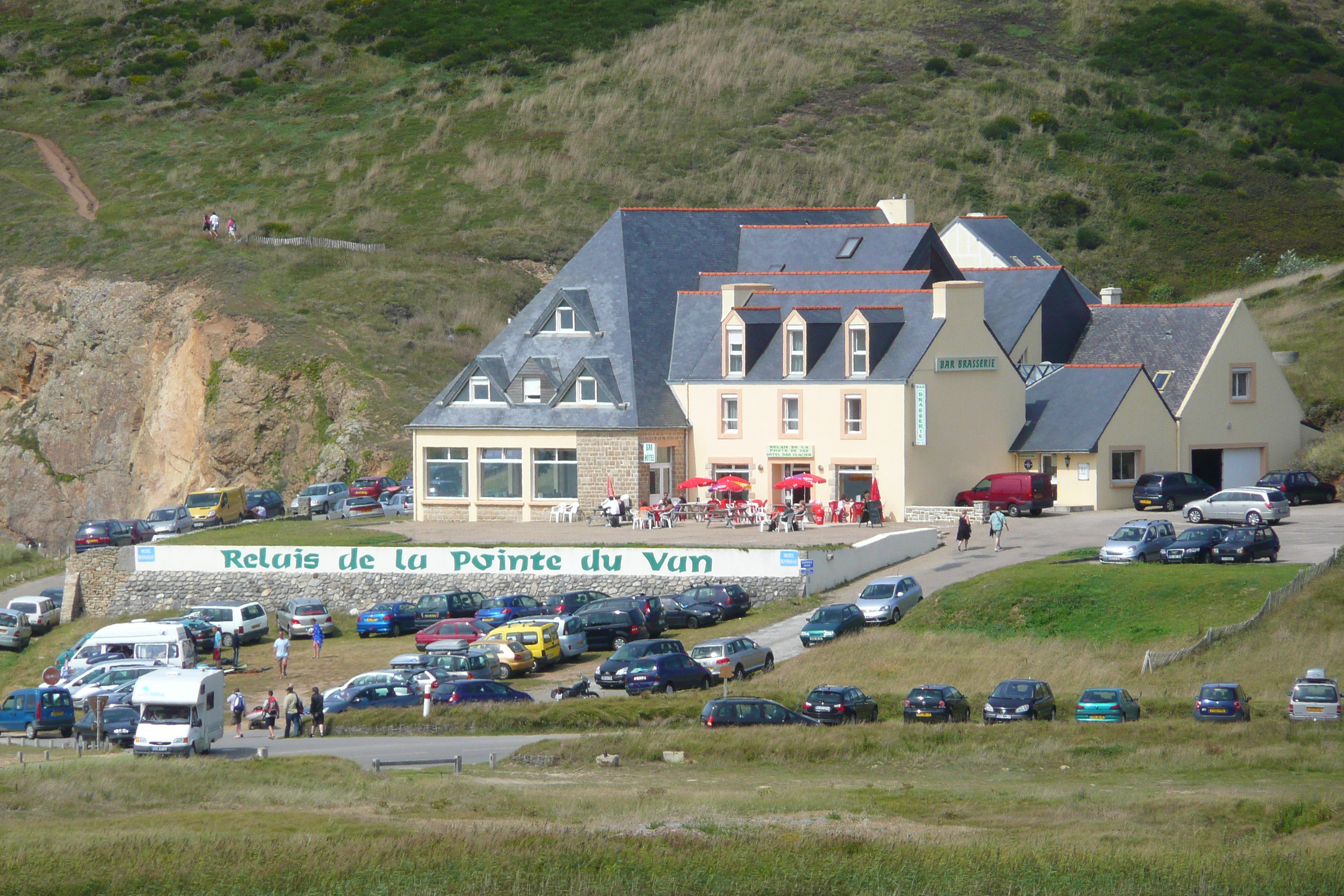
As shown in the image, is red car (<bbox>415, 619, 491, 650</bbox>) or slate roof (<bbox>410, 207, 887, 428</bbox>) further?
slate roof (<bbox>410, 207, 887, 428</bbox>)

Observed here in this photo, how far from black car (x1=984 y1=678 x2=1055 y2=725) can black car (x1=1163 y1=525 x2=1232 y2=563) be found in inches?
561

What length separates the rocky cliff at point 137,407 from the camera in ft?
266

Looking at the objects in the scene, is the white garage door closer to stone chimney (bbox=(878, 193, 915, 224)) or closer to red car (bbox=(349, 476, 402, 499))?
stone chimney (bbox=(878, 193, 915, 224))

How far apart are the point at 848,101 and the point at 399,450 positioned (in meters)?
65.6

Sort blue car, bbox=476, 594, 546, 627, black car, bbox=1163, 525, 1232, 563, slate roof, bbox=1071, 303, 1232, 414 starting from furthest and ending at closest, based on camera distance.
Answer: slate roof, bbox=1071, 303, 1232, 414 < blue car, bbox=476, 594, 546, 627 < black car, bbox=1163, 525, 1232, 563

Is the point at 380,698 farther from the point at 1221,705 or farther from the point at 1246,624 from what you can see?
the point at 1246,624

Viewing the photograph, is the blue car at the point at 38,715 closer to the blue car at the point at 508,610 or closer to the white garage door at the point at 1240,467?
the blue car at the point at 508,610

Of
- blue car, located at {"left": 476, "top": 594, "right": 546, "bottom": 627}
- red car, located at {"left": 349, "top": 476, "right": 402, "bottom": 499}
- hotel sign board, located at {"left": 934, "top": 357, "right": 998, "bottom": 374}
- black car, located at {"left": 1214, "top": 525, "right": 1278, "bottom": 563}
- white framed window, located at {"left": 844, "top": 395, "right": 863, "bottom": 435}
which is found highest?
hotel sign board, located at {"left": 934, "top": 357, "right": 998, "bottom": 374}

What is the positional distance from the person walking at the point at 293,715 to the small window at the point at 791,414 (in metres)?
27.4

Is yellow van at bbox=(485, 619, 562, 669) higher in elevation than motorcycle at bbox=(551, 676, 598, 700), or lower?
higher

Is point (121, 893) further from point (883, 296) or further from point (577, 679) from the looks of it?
point (883, 296)

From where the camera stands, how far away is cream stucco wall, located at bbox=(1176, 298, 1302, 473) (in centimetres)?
6494

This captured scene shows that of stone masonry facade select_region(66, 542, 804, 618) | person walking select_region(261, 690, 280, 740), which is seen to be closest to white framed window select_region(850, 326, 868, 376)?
stone masonry facade select_region(66, 542, 804, 618)

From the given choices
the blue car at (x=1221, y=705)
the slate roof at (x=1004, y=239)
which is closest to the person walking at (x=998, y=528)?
the blue car at (x=1221, y=705)
